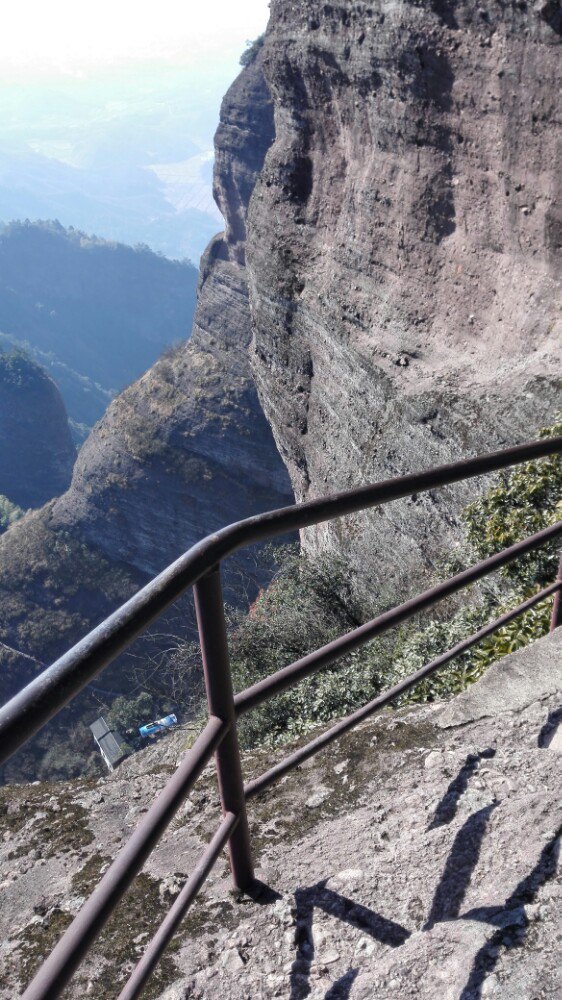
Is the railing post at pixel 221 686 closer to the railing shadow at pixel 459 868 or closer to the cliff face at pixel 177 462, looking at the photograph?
the railing shadow at pixel 459 868

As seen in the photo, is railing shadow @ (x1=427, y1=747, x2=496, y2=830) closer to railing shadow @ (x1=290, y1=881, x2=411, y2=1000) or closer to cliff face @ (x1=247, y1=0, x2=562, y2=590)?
railing shadow @ (x1=290, y1=881, x2=411, y2=1000)

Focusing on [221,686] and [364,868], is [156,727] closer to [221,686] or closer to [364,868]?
[364,868]

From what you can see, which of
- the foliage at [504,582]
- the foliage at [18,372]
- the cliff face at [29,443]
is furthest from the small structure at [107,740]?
the foliage at [18,372]

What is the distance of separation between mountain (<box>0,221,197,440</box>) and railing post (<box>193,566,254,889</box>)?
159591 millimetres

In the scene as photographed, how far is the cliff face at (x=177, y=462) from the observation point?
45844 mm

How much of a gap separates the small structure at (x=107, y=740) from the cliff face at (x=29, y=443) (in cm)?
5217

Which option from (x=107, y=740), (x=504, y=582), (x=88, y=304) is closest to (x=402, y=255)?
(x=504, y=582)

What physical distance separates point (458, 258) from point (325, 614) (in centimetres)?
583

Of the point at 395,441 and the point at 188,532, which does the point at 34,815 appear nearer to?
the point at 395,441

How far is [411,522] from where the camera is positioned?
11977 mm

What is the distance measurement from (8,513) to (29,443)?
1138 centimetres

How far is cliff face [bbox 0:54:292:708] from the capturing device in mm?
45844

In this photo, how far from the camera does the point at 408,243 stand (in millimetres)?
13438

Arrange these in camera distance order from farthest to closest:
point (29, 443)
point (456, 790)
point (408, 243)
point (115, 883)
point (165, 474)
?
point (29, 443)
point (165, 474)
point (408, 243)
point (456, 790)
point (115, 883)
